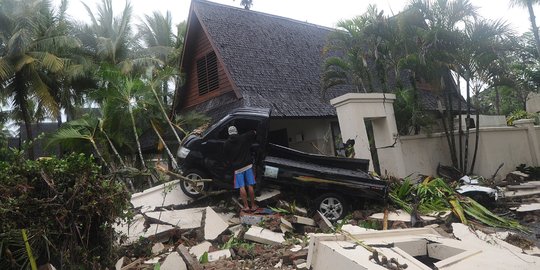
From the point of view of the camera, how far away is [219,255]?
5203 mm

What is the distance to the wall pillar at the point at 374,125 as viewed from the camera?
902cm

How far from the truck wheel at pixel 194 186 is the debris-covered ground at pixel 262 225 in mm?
180

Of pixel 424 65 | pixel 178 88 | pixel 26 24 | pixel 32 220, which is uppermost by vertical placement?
pixel 26 24

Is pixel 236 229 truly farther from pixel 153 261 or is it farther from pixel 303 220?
pixel 153 261

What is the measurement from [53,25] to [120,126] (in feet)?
32.1

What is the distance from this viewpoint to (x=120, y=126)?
1194 centimetres

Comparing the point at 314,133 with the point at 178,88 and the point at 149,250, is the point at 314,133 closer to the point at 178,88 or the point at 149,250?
Result: the point at 178,88

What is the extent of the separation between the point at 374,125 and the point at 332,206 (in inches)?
133

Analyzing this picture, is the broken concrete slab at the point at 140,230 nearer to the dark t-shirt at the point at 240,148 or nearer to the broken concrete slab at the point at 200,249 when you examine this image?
the broken concrete slab at the point at 200,249

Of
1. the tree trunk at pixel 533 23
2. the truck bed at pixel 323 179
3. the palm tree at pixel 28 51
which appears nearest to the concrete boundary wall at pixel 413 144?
the truck bed at pixel 323 179

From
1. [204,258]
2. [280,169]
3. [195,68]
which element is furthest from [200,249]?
[195,68]

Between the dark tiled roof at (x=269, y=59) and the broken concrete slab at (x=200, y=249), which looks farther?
the dark tiled roof at (x=269, y=59)

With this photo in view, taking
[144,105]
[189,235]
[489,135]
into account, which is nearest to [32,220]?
[189,235]

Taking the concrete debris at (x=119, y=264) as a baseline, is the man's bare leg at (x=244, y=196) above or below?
above
